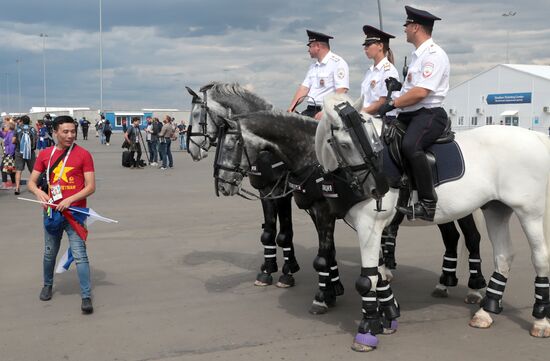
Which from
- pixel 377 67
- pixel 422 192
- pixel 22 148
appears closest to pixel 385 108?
pixel 377 67

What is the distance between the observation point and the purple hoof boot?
15.1ft

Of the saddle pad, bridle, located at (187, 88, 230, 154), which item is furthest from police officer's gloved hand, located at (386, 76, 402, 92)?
bridle, located at (187, 88, 230, 154)

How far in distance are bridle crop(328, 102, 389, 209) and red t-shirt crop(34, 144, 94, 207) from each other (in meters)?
2.71

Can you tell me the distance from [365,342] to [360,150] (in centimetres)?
159

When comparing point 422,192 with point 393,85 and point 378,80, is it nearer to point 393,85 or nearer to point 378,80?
point 393,85

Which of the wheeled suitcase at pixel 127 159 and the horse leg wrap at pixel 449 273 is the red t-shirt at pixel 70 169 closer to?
the horse leg wrap at pixel 449 273

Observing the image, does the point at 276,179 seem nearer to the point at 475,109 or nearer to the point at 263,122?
the point at 263,122

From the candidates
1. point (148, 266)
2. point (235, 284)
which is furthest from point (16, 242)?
point (235, 284)

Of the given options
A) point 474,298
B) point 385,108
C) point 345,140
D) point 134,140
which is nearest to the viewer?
point 345,140

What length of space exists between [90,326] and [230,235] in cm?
438

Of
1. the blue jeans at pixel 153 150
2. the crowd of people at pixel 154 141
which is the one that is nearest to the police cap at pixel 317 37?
the crowd of people at pixel 154 141

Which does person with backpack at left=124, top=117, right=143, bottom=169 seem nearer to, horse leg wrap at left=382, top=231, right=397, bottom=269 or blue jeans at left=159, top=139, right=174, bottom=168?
blue jeans at left=159, top=139, right=174, bottom=168

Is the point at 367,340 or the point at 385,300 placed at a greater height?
the point at 385,300

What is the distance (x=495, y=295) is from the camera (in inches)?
204
